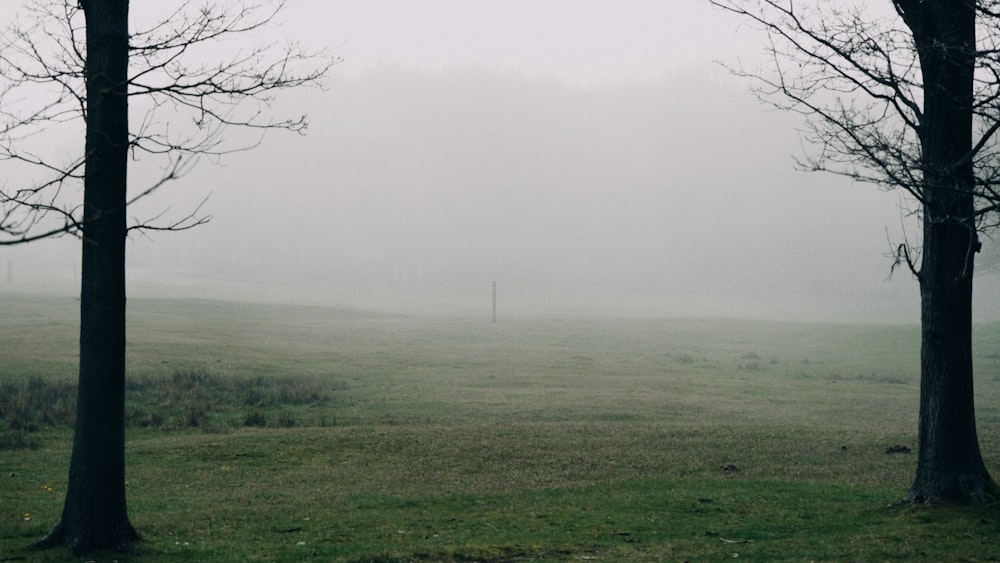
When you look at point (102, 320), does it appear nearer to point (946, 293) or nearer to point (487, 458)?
point (487, 458)

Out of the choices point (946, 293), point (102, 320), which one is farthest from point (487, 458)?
point (102, 320)

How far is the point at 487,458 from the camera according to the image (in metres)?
20.2

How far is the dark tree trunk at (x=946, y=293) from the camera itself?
1365 cm

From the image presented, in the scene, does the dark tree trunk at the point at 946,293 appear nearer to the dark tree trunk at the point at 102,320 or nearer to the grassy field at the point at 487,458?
the grassy field at the point at 487,458

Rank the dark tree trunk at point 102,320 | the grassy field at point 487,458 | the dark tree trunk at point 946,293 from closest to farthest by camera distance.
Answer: the dark tree trunk at point 102,320
the grassy field at point 487,458
the dark tree trunk at point 946,293

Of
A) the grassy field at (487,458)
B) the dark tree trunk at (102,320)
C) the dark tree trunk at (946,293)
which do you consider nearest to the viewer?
the dark tree trunk at (102,320)

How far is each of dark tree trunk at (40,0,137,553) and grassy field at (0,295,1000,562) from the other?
0.55 m

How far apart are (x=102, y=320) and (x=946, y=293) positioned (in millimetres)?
11637

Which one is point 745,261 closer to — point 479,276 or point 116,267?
point 479,276

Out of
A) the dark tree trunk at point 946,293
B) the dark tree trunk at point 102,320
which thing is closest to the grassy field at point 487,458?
the dark tree trunk at point 102,320

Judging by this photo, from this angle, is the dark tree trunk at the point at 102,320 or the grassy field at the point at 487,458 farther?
the grassy field at the point at 487,458

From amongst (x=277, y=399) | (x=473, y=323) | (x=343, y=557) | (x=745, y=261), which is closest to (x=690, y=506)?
(x=343, y=557)

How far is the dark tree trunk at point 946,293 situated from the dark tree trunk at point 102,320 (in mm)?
11070

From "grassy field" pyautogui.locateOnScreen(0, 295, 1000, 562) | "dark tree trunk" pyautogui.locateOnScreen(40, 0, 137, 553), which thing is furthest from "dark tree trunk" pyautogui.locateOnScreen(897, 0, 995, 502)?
"dark tree trunk" pyautogui.locateOnScreen(40, 0, 137, 553)
